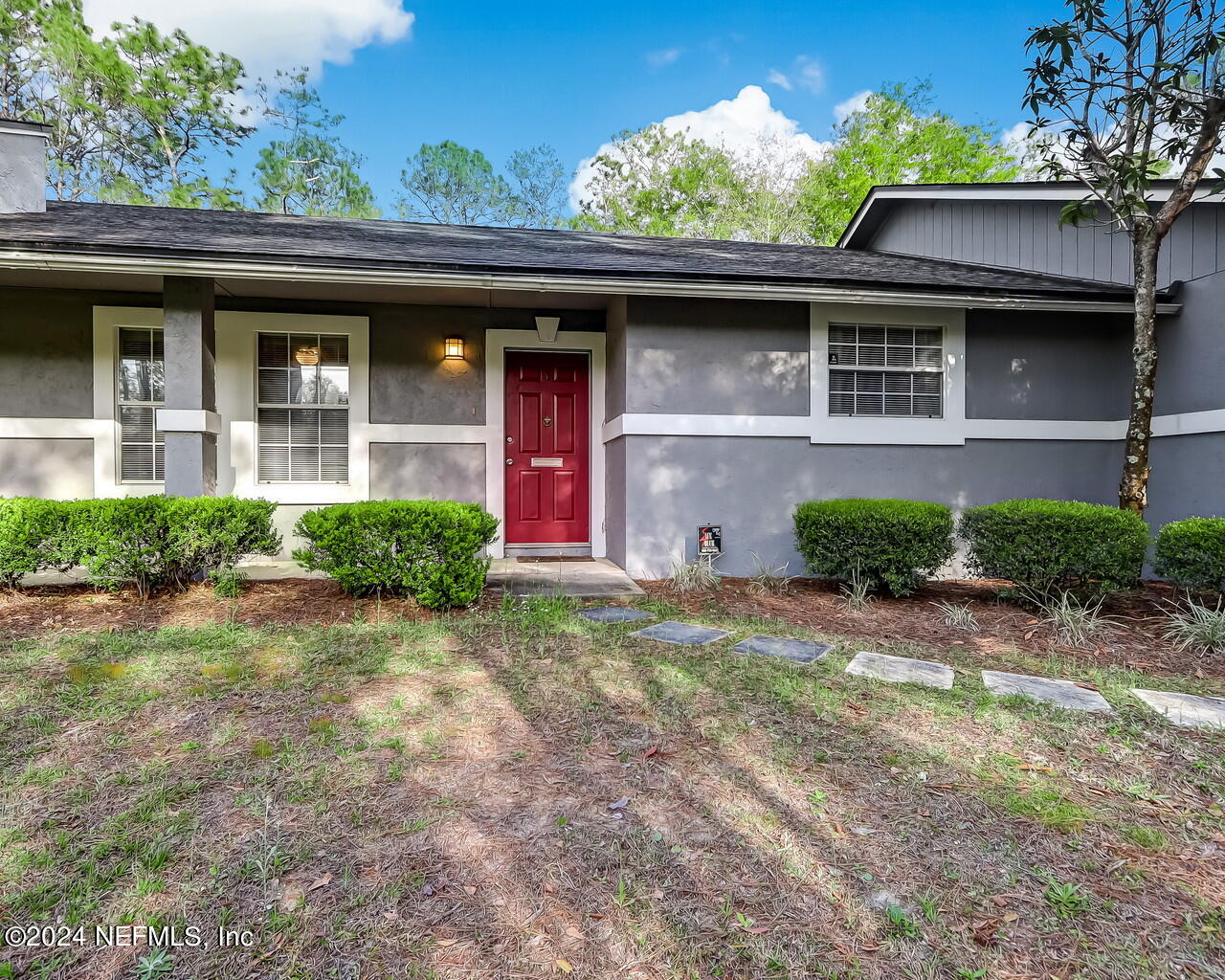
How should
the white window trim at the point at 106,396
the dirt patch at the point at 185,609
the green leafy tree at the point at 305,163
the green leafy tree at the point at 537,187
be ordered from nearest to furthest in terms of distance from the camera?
the dirt patch at the point at 185,609
the white window trim at the point at 106,396
the green leafy tree at the point at 305,163
the green leafy tree at the point at 537,187

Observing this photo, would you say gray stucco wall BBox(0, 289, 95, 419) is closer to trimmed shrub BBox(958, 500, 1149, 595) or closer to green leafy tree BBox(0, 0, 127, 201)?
trimmed shrub BBox(958, 500, 1149, 595)

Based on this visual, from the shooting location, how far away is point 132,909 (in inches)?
57.2

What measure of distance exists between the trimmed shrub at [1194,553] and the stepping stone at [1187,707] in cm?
154

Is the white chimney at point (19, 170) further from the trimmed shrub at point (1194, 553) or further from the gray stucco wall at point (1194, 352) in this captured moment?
the gray stucco wall at point (1194, 352)

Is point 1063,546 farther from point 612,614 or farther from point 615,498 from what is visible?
point 615,498

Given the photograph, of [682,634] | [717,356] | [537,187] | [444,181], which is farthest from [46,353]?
[537,187]

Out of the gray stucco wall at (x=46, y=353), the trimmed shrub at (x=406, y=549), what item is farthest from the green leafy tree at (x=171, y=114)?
the trimmed shrub at (x=406, y=549)

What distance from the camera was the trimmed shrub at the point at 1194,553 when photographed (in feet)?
12.9

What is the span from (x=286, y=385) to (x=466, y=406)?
1.76 metres

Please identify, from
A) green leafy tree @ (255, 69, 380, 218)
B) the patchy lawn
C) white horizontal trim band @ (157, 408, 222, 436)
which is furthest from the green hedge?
green leafy tree @ (255, 69, 380, 218)

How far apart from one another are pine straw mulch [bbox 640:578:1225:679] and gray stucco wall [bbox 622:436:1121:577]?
0.43 m

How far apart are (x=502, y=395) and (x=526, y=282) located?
5.00 feet

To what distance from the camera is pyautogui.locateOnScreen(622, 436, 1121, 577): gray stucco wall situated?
5520 mm

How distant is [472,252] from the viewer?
571cm
